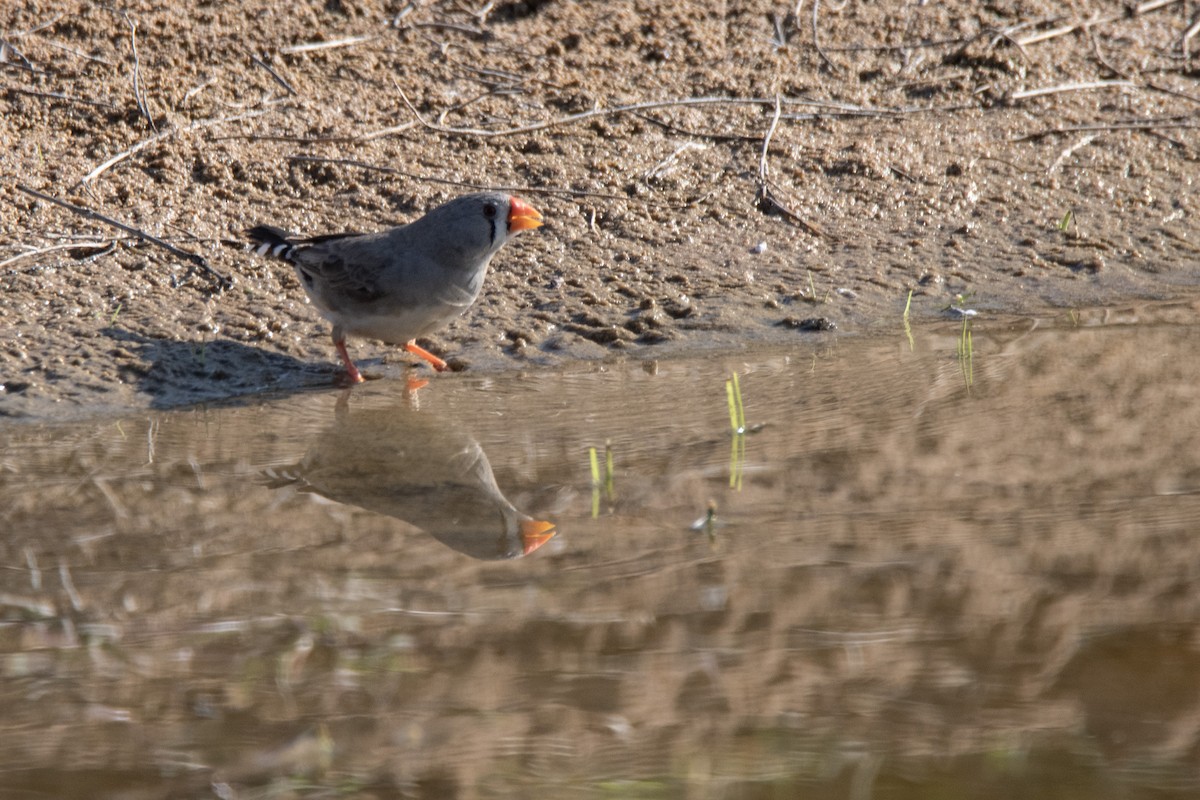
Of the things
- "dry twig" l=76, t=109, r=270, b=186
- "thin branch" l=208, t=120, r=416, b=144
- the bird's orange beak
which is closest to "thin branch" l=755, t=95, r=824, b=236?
the bird's orange beak

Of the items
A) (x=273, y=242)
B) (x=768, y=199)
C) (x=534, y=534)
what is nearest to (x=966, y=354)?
(x=768, y=199)

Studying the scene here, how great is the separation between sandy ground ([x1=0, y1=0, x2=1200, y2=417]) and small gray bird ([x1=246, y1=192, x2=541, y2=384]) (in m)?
0.28

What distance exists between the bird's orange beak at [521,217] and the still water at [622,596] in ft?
3.01

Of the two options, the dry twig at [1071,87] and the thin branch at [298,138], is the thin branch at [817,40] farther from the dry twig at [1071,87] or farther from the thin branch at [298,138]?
the thin branch at [298,138]

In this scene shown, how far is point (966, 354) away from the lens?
5332 mm

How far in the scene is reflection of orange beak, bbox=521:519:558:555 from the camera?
3.49m

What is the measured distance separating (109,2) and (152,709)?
557 centimetres

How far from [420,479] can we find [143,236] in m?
2.37

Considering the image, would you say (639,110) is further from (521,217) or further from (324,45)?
(521,217)

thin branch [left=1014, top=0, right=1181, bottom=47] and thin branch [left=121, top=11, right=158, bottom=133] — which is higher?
thin branch [left=1014, top=0, right=1181, bottom=47]

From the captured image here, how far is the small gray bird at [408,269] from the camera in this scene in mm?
5324

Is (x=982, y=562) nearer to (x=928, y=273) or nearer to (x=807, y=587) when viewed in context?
(x=807, y=587)

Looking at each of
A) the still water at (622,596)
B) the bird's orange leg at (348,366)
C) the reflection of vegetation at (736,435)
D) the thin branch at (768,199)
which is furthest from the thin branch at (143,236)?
the thin branch at (768,199)

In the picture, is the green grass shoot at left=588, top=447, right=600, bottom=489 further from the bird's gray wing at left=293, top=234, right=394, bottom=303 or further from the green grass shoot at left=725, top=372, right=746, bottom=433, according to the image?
the bird's gray wing at left=293, top=234, right=394, bottom=303
